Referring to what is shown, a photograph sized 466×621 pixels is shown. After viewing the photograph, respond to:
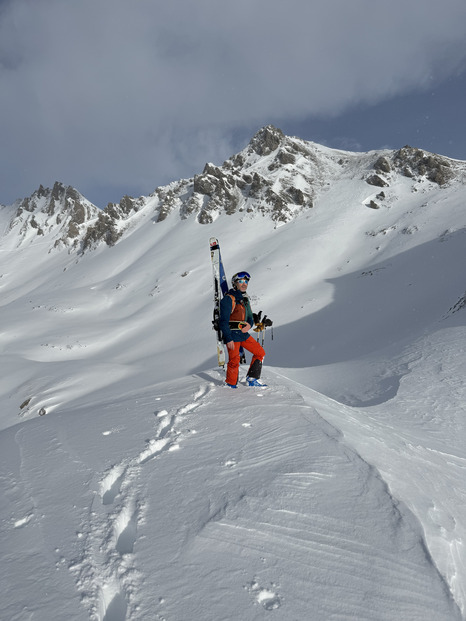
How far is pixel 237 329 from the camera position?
21.8ft

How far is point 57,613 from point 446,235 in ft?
117

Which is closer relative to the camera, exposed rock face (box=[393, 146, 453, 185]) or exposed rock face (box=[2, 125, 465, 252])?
exposed rock face (box=[393, 146, 453, 185])

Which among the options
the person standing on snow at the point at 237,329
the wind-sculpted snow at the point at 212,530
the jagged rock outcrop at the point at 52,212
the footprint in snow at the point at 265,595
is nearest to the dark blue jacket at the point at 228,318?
the person standing on snow at the point at 237,329

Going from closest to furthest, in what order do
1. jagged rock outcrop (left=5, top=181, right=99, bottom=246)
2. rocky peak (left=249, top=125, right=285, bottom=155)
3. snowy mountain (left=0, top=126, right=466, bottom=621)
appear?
snowy mountain (left=0, top=126, right=466, bottom=621) → rocky peak (left=249, top=125, right=285, bottom=155) → jagged rock outcrop (left=5, top=181, right=99, bottom=246)

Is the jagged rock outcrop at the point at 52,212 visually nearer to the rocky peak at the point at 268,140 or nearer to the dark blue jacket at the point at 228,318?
the rocky peak at the point at 268,140

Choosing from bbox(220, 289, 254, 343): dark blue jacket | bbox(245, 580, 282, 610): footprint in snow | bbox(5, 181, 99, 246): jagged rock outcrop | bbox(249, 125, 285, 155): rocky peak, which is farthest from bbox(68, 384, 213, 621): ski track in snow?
bbox(5, 181, 99, 246): jagged rock outcrop

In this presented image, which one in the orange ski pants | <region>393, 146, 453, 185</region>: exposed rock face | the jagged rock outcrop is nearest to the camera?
the orange ski pants

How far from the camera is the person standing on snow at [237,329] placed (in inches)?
254

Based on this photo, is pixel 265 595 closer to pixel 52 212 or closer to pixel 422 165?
pixel 422 165

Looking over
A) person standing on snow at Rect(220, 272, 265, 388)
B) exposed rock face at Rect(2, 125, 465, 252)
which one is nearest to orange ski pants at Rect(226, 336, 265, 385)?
person standing on snow at Rect(220, 272, 265, 388)

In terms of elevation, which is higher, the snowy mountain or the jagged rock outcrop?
the jagged rock outcrop

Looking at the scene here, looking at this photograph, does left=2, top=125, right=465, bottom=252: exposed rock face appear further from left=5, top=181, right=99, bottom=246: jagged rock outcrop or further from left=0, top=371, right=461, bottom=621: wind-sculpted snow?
left=0, top=371, right=461, bottom=621: wind-sculpted snow

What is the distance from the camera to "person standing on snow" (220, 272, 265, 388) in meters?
6.46

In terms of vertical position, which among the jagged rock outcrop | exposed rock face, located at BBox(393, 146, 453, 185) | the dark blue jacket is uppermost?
the jagged rock outcrop
